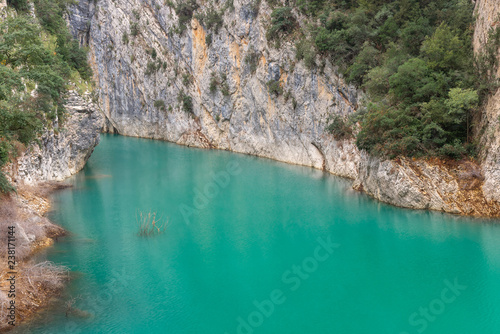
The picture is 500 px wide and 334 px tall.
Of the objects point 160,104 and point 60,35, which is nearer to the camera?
point 60,35

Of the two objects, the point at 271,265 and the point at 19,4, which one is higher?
the point at 19,4

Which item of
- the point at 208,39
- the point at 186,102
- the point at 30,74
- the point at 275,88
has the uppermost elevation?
the point at 208,39

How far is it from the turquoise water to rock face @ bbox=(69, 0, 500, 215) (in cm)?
180

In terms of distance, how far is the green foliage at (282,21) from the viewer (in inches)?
1303

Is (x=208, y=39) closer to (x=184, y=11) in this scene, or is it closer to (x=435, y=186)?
(x=184, y=11)

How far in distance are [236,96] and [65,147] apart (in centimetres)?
1955

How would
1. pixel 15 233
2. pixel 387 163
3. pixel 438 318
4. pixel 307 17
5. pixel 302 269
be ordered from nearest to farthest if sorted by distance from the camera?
1. pixel 438 318
2. pixel 15 233
3. pixel 302 269
4. pixel 387 163
5. pixel 307 17

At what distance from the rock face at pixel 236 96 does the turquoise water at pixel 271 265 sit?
71.0 inches

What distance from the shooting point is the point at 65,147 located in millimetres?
26344

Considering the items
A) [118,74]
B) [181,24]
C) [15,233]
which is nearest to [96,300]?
[15,233]

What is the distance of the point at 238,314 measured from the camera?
36.5ft

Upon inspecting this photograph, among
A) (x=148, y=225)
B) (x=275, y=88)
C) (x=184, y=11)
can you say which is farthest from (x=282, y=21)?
(x=148, y=225)

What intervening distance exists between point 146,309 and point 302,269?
558 cm

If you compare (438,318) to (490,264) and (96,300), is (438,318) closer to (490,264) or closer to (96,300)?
(490,264)
